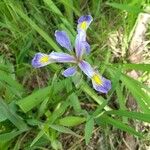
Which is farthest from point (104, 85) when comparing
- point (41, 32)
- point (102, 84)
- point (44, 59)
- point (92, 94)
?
point (41, 32)

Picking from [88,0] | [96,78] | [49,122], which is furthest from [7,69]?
[88,0]

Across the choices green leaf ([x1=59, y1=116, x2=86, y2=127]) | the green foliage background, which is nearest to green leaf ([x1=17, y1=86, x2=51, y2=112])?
the green foliage background

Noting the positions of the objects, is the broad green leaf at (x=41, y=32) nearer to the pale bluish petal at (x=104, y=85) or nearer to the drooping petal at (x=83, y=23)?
the drooping petal at (x=83, y=23)

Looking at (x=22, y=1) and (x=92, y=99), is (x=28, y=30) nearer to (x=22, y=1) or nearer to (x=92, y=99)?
(x=22, y=1)

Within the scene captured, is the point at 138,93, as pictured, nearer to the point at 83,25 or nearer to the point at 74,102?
the point at 74,102

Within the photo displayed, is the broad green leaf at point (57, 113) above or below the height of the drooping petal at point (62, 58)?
below

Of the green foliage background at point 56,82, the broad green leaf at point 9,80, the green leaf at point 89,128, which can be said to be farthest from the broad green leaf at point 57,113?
the broad green leaf at point 9,80

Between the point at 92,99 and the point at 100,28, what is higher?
the point at 100,28
